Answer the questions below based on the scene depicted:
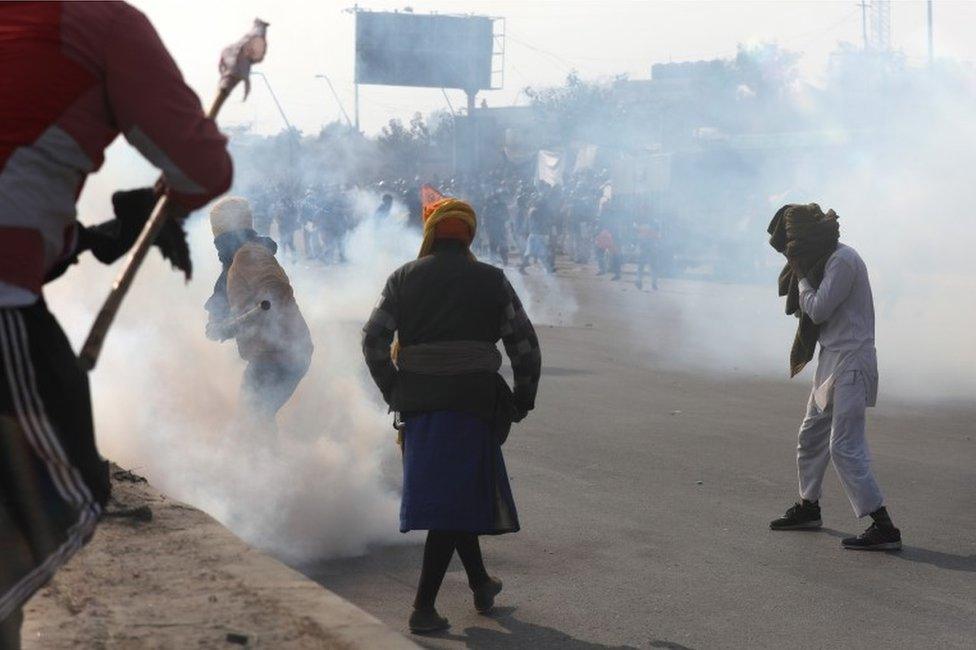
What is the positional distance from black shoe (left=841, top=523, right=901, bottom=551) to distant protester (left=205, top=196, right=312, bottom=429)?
2.97 metres

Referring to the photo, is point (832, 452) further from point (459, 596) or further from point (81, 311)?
point (81, 311)

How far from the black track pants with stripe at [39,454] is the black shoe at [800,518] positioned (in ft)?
17.2

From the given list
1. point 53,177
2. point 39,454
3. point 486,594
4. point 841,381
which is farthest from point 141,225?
point 841,381

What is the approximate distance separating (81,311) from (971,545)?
5.58 metres

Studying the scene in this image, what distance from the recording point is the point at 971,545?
23.5ft

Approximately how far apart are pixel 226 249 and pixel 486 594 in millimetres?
2848

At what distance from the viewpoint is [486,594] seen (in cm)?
570

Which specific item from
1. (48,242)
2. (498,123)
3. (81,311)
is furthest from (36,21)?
(498,123)

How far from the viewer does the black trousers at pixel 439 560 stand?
5.52 metres

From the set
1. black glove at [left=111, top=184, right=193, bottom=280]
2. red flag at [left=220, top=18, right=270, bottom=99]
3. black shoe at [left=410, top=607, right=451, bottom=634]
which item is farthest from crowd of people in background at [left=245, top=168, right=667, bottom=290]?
black glove at [left=111, top=184, right=193, bottom=280]

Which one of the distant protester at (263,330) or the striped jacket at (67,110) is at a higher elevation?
the striped jacket at (67,110)

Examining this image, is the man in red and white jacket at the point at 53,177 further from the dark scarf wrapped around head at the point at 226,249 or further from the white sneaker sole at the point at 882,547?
the white sneaker sole at the point at 882,547

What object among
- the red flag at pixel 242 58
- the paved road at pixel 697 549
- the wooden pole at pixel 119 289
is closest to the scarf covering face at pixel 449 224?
the paved road at pixel 697 549

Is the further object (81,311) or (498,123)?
(498,123)
